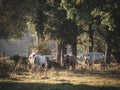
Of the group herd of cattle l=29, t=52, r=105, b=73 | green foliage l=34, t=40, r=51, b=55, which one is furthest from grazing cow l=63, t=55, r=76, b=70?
green foliage l=34, t=40, r=51, b=55

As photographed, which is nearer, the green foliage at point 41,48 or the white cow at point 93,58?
the green foliage at point 41,48

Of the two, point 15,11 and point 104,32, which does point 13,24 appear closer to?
point 15,11

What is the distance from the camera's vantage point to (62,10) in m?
49.9

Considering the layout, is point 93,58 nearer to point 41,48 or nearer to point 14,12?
point 41,48

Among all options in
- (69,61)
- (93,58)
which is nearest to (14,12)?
(69,61)

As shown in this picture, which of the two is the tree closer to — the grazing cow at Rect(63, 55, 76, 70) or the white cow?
the grazing cow at Rect(63, 55, 76, 70)

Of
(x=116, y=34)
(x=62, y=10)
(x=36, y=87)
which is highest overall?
(x=62, y=10)

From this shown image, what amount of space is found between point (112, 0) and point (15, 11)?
34.6 ft

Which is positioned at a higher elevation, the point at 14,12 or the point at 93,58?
the point at 14,12

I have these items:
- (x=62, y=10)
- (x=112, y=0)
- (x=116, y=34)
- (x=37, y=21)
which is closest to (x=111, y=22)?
(x=112, y=0)

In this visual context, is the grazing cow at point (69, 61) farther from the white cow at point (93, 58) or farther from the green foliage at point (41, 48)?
the white cow at point (93, 58)

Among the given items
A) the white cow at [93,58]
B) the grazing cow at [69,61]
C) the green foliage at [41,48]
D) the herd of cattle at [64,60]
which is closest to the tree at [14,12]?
the green foliage at [41,48]

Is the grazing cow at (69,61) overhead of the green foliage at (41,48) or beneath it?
beneath

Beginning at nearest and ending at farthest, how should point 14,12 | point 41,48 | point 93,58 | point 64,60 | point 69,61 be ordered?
point 14,12 → point 69,61 → point 64,60 → point 41,48 → point 93,58
